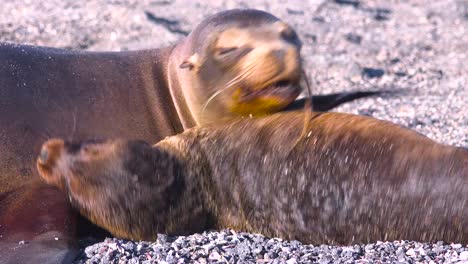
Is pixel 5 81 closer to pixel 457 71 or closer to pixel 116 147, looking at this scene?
pixel 116 147

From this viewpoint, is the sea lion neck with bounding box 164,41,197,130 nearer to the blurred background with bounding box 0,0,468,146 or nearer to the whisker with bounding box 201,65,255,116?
the whisker with bounding box 201,65,255,116

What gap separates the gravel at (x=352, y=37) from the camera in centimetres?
636

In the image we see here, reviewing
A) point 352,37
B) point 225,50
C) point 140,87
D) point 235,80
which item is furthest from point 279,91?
point 352,37

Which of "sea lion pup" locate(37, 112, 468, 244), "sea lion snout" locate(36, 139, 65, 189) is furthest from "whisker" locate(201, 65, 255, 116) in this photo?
"sea lion snout" locate(36, 139, 65, 189)

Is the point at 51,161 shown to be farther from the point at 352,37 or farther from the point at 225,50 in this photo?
the point at 352,37

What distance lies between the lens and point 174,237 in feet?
13.2

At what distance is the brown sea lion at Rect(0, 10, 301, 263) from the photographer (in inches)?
180

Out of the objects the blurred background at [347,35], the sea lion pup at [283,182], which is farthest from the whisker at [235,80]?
the blurred background at [347,35]

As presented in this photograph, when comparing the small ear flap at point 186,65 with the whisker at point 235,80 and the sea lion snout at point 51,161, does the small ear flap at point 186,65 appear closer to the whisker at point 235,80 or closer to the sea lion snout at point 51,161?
the whisker at point 235,80

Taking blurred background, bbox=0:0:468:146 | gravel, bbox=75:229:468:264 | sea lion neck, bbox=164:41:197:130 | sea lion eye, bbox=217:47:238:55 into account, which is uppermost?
sea lion eye, bbox=217:47:238:55

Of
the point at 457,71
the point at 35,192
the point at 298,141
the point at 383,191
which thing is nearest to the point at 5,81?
the point at 35,192

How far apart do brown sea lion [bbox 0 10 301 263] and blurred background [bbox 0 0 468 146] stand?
4.84 ft

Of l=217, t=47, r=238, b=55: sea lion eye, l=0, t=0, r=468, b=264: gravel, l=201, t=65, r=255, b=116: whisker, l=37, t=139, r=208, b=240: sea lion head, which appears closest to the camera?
l=37, t=139, r=208, b=240: sea lion head

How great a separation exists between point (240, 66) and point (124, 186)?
3.13 ft
